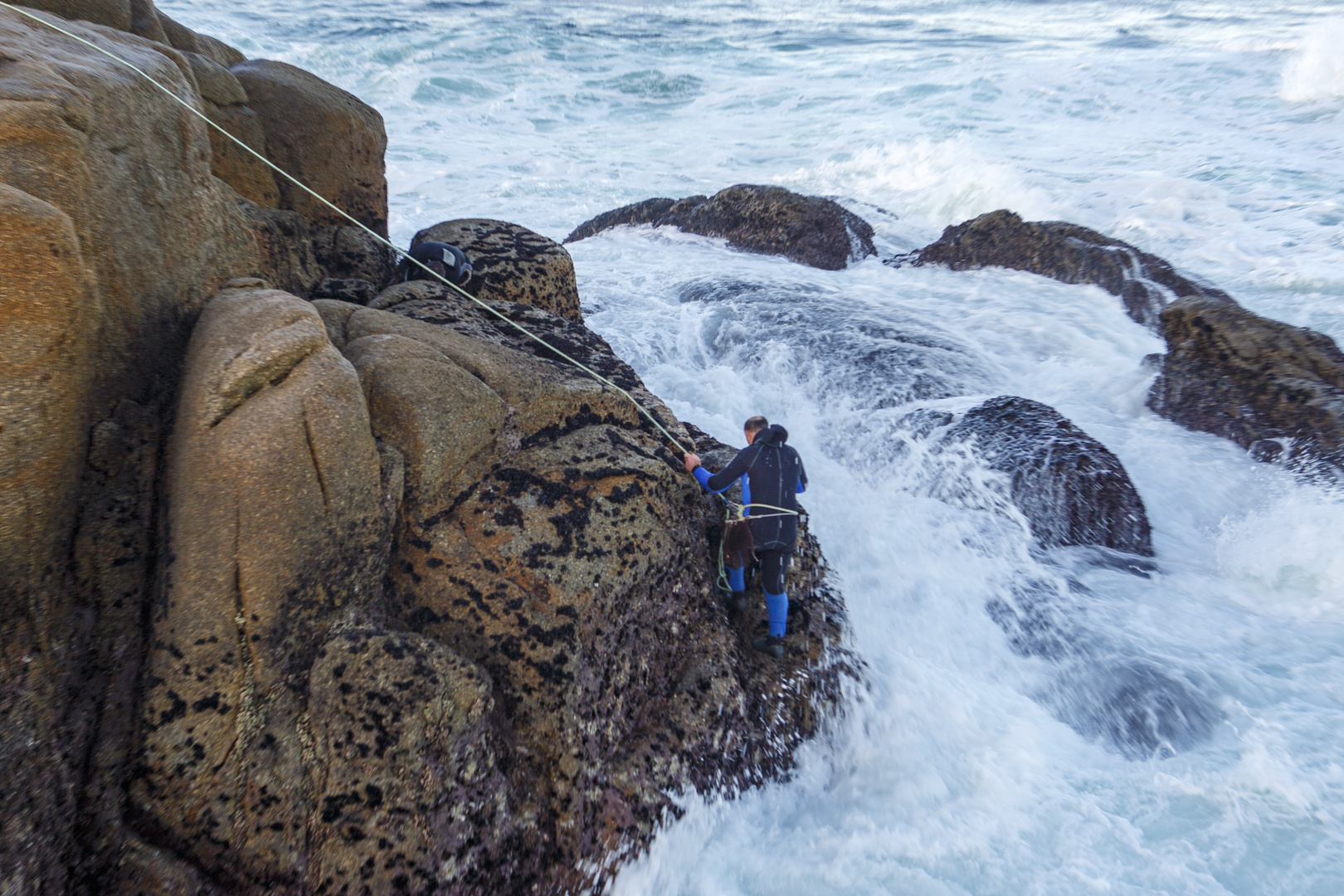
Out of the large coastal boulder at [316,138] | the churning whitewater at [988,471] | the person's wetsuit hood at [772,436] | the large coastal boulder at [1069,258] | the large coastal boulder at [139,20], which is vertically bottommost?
the churning whitewater at [988,471]

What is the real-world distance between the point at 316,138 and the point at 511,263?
8.48ft

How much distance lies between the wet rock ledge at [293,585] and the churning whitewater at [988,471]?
0.81 meters

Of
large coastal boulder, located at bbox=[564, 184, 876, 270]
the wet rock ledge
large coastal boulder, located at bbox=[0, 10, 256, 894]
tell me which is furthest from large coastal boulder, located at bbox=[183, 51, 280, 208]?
large coastal boulder, located at bbox=[564, 184, 876, 270]

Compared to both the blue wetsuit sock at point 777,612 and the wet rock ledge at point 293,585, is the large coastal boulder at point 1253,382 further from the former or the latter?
the blue wetsuit sock at point 777,612

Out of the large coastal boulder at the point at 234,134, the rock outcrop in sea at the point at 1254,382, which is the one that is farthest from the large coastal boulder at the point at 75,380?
the rock outcrop in sea at the point at 1254,382

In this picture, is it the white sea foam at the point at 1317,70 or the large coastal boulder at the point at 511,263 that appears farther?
the white sea foam at the point at 1317,70

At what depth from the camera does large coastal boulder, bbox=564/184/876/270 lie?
581 inches

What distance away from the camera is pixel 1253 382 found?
855 centimetres

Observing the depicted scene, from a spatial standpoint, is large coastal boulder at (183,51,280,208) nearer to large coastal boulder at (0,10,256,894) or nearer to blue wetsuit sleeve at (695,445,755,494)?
large coastal boulder at (0,10,256,894)

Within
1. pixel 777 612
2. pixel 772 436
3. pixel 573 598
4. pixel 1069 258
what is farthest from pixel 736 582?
pixel 1069 258

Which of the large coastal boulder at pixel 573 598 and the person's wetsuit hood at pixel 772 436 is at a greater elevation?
the person's wetsuit hood at pixel 772 436

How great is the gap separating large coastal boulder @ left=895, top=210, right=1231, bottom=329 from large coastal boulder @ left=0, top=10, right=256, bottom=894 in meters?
13.4

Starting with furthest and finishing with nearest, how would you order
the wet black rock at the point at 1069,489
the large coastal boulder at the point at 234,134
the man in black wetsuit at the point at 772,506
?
1. the wet black rock at the point at 1069,489
2. the large coastal boulder at the point at 234,134
3. the man in black wetsuit at the point at 772,506

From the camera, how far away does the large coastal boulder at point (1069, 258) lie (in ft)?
40.1
